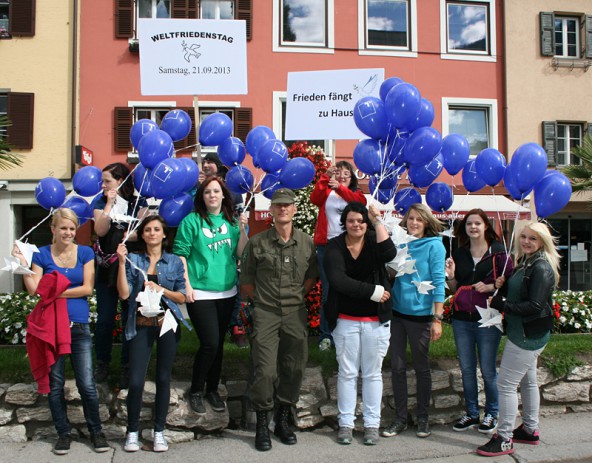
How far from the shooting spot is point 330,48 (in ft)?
47.5

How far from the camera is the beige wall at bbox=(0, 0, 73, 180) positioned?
13.6 m

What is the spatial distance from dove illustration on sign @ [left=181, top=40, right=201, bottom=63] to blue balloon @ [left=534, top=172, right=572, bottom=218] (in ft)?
12.0

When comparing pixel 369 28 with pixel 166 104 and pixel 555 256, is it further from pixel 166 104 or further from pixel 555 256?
pixel 555 256

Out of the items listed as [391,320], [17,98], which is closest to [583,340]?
[391,320]

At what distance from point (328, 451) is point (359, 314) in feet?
3.63

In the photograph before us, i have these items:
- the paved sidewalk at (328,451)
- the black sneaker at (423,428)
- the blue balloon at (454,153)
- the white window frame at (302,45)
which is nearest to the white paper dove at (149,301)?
the paved sidewalk at (328,451)

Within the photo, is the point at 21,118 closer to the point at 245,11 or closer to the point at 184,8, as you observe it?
the point at 184,8

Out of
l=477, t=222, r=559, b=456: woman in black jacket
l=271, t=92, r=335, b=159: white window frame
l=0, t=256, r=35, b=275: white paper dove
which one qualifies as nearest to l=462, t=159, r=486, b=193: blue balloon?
l=477, t=222, r=559, b=456: woman in black jacket

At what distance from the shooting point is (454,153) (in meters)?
5.94

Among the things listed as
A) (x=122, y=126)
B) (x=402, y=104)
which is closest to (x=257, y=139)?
(x=402, y=104)

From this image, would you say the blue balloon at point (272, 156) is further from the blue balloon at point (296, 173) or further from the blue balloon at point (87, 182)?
the blue balloon at point (87, 182)

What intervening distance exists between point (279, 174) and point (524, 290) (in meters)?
2.55

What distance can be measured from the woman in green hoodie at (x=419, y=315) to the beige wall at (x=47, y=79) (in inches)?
440

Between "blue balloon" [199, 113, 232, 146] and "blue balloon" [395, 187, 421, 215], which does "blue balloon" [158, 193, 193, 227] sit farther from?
"blue balloon" [395, 187, 421, 215]
